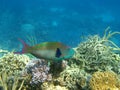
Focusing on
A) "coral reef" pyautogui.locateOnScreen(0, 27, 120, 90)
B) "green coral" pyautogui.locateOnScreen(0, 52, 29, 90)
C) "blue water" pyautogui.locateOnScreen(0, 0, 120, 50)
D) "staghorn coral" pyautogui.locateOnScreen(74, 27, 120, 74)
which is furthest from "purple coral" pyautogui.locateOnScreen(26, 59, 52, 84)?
"blue water" pyautogui.locateOnScreen(0, 0, 120, 50)

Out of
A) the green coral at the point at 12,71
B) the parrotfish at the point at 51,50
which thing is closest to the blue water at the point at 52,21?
the green coral at the point at 12,71

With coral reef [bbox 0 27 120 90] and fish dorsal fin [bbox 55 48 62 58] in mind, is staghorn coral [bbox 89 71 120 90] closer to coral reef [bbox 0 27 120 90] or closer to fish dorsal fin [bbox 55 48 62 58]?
coral reef [bbox 0 27 120 90]

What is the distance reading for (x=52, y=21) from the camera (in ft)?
118

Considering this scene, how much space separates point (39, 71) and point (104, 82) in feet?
3.40

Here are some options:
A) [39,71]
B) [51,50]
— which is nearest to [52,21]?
[39,71]

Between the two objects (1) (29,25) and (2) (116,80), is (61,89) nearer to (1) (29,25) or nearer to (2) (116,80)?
(2) (116,80)

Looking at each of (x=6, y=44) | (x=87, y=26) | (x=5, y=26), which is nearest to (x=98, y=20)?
(x=87, y=26)

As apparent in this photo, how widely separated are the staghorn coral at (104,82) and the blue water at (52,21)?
1573 cm

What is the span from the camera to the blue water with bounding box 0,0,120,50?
26684 millimetres

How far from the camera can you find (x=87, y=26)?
34.1m

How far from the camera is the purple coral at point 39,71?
170 inches

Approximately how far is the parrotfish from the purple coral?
63cm

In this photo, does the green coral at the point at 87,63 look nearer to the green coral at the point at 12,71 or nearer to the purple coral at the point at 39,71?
the purple coral at the point at 39,71

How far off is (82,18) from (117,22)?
5210mm
